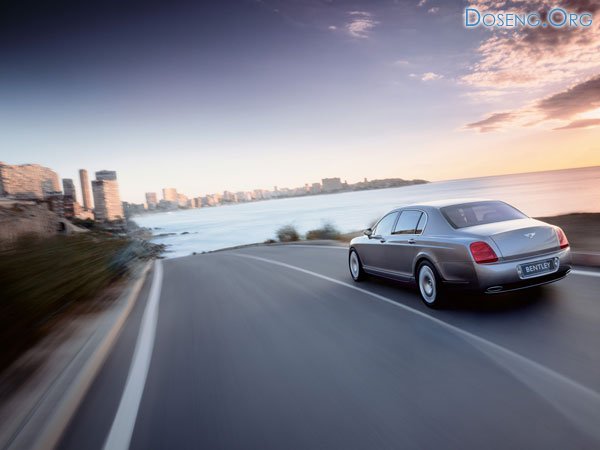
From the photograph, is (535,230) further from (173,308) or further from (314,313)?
(173,308)

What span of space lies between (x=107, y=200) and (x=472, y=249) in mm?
97505

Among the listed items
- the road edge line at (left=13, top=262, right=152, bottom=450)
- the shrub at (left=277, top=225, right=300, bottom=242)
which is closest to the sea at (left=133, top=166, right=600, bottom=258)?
the shrub at (left=277, top=225, right=300, bottom=242)

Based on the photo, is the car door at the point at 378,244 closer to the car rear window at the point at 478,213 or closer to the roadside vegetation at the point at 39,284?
the car rear window at the point at 478,213

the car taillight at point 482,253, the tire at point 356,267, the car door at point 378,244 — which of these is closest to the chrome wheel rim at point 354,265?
the tire at point 356,267

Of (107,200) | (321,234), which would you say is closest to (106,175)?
(107,200)

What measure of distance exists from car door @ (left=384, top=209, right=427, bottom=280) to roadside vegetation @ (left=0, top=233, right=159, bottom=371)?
5.40 metres

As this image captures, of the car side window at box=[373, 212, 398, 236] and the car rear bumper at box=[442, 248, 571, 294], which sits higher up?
the car side window at box=[373, 212, 398, 236]

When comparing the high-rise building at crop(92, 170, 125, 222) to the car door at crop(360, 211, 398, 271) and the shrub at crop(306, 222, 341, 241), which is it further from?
the car door at crop(360, 211, 398, 271)

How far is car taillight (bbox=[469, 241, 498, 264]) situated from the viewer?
5.16 metres

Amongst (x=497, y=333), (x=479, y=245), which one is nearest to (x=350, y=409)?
(x=497, y=333)

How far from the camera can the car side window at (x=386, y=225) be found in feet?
24.4

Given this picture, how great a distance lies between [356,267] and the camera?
28.2ft

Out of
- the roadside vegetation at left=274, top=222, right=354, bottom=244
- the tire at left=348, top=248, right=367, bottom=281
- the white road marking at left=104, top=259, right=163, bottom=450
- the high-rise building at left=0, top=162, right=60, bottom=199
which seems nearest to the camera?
the white road marking at left=104, top=259, right=163, bottom=450

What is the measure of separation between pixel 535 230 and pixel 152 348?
5.12 metres
